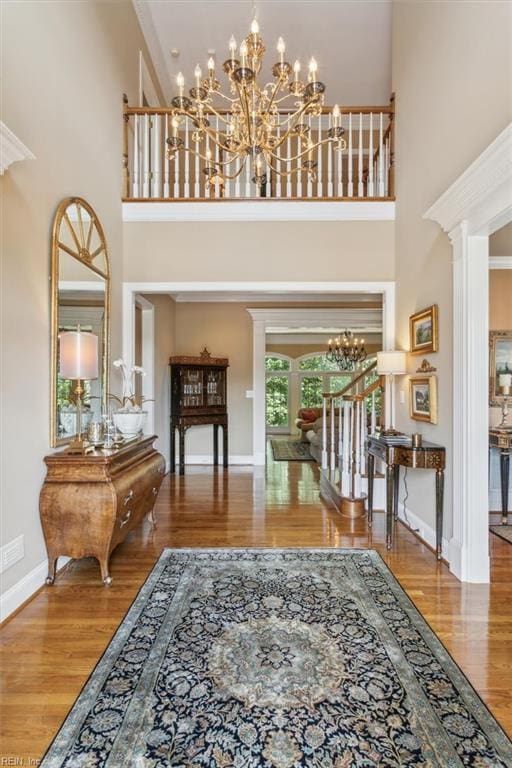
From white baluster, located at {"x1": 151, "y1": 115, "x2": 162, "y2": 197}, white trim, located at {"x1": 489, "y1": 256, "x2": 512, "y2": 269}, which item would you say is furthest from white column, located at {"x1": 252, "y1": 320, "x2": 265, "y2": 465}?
white trim, located at {"x1": 489, "y1": 256, "x2": 512, "y2": 269}

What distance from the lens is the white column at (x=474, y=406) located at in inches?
109

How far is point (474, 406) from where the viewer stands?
109 inches

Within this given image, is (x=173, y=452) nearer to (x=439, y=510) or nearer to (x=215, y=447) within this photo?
(x=215, y=447)

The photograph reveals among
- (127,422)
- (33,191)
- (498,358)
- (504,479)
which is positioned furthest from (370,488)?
(33,191)

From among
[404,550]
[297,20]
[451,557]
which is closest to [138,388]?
[404,550]

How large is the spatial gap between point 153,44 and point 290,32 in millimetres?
1787

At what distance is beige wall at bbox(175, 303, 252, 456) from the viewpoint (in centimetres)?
722

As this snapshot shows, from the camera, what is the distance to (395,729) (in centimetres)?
155

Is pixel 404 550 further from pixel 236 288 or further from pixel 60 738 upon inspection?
pixel 236 288

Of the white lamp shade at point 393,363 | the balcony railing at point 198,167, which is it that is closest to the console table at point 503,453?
the white lamp shade at point 393,363

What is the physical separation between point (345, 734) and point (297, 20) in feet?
22.6

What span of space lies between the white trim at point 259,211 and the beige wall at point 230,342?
284 centimetres

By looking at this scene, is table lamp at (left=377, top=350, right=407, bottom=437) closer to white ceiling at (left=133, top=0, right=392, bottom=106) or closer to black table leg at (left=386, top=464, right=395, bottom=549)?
black table leg at (left=386, top=464, right=395, bottom=549)

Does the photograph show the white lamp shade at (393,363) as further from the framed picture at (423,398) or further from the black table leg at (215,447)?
the black table leg at (215,447)
